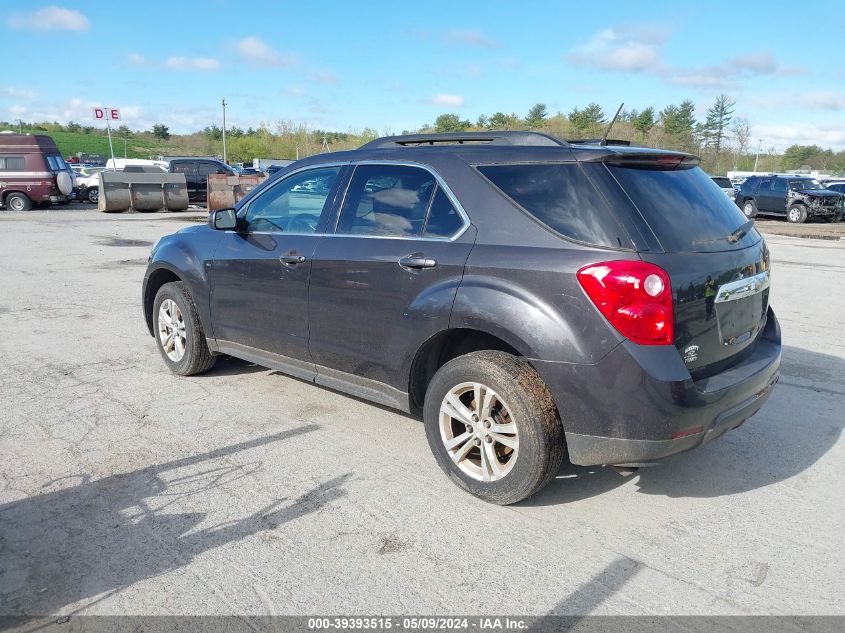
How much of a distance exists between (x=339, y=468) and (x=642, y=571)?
5.62 ft

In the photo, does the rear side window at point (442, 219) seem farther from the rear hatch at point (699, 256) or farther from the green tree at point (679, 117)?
the green tree at point (679, 117)

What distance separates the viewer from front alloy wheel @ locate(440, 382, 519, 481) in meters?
3.38

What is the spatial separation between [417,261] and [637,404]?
1.38 meters

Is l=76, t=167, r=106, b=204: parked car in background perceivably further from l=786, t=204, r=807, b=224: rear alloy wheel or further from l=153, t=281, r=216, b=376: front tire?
l=786, t=204, r=807, b=224: rear alloy wheel

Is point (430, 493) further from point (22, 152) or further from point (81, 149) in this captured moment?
point (81, 149)

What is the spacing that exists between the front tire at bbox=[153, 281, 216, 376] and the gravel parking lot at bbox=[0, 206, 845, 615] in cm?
16

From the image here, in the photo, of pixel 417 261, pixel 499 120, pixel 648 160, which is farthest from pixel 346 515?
pixel 499 120

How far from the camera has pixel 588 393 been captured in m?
3.07

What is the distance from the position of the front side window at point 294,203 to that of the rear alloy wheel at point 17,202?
23.9 meters

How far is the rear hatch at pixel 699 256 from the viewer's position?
3.09m

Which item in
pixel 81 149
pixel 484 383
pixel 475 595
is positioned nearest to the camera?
pixel 475 595

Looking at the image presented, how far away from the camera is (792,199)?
87.0ft

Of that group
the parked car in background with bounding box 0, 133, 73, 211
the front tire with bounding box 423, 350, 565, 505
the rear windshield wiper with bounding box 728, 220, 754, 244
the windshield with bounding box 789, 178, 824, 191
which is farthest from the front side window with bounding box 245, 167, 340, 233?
the windshield with bounding box 789, 178, 824, 191

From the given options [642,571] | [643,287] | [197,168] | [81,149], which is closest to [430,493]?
[642,571]
